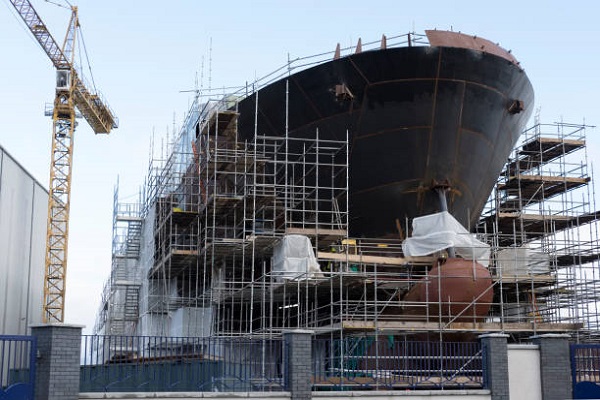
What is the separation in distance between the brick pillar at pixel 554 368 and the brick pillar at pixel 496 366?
3.07 ft

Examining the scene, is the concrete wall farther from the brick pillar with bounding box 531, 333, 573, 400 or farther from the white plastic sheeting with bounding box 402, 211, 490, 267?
the white plastic sheeting with bounding box 402, 211, 490, 267

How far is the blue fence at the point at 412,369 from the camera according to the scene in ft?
52.2

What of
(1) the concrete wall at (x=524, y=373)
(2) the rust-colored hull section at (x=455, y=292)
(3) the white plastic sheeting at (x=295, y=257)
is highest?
(3) the white plastic sheeting at (x=295, y=257)

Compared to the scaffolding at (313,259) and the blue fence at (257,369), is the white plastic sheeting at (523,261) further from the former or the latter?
the blue fence at (257,369)

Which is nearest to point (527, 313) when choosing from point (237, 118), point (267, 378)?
point (237, 118)

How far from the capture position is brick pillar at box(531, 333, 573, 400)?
16.5 metres

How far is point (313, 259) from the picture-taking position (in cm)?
2488

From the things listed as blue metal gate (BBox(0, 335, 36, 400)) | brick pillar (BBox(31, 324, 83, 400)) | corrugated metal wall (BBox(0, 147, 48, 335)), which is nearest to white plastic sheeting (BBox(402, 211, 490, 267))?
corrugated metal wall (BBox(0, 147, 48, 335))

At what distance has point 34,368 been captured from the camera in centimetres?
1284

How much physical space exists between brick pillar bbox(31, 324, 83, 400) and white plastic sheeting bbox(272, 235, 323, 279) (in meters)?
11.8

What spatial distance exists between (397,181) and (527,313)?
682 cm

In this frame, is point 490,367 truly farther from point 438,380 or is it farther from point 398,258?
point 398,258

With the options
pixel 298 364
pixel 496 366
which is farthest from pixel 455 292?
pixel 298 364

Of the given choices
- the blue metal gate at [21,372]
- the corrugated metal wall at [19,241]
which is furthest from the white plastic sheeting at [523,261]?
the blue metal gate at [21,372]
